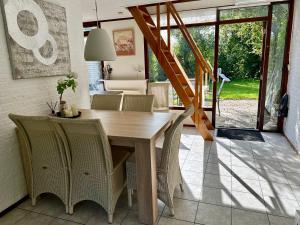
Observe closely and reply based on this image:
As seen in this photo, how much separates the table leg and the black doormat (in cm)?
260

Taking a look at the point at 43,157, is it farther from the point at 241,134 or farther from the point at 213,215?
the point at 241,134

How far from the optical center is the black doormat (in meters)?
4.02

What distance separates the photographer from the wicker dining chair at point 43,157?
1.98 metres

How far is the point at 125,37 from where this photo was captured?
5.05 m

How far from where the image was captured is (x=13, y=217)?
2143mm

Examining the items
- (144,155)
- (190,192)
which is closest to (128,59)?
(190,192)

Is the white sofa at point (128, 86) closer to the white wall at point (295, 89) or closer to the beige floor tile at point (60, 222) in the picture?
the white wall at point (295, 89)

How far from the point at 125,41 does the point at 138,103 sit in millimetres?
2529

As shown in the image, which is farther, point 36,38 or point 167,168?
point 36,38

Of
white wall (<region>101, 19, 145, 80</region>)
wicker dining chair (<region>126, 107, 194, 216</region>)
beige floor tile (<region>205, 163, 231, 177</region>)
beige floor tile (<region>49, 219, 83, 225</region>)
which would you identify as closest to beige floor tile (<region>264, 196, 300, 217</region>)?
beige floor tile (<region>205, 163, 231, 177</region>)

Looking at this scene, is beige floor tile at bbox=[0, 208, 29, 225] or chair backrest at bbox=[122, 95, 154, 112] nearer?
beige floor tile at bbox=[0, 208, 29, 225]

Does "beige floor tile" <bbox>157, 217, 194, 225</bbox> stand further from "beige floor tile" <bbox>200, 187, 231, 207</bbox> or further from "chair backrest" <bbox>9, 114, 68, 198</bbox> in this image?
"chair backrest" <bbox>9, 114, 68, 198</bbox>

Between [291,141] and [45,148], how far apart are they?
12.1ft

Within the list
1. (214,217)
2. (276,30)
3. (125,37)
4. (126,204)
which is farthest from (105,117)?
(276,30)
